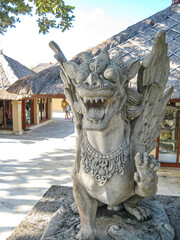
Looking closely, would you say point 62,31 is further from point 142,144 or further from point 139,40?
point 142,144

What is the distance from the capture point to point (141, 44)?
14.7 feet

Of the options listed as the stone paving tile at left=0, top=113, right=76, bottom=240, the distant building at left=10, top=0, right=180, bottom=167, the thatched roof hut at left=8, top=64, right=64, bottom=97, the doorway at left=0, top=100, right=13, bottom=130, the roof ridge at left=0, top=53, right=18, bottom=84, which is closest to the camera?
the stone paving tile at left=0, top=113, right=76, bottom=240

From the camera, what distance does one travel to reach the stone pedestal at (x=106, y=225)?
59.6 inches

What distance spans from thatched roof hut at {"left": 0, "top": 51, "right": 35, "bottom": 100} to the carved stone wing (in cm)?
768

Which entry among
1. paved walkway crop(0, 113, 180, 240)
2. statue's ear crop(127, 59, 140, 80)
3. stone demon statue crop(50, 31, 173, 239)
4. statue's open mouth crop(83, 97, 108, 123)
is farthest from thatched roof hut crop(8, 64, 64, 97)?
statue's open mouth crop(83, 97, 108, 123)

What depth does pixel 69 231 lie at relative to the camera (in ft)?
5.18

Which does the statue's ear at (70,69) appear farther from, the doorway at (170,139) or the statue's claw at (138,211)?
the doorway at (170,139)

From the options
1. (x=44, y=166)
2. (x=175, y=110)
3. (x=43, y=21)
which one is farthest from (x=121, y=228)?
(x=43, y=21)

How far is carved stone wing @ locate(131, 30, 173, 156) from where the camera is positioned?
1.40 meters

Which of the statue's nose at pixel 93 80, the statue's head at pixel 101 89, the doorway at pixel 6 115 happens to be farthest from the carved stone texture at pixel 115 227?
the doorway at pixel 6 115

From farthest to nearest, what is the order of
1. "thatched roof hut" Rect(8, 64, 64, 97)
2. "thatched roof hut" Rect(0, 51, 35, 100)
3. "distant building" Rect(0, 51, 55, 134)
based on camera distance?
"distant building" Rect(0, 51, 55, 134) → "thatched roof hut" Rect(0, 51, 35, 100) → "thatched roof hut" Rect(8, 64, 64, 97)

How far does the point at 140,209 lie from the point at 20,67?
10564mm

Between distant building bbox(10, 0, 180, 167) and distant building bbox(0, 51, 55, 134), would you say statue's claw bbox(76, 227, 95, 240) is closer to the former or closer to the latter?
distant building bbox(10, 0, 180, 167)

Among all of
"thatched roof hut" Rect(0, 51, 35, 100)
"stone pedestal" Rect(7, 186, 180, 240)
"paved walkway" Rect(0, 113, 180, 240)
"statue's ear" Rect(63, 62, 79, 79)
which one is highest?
"thatched roof hut" Rect(0, 51, 35, 100)
